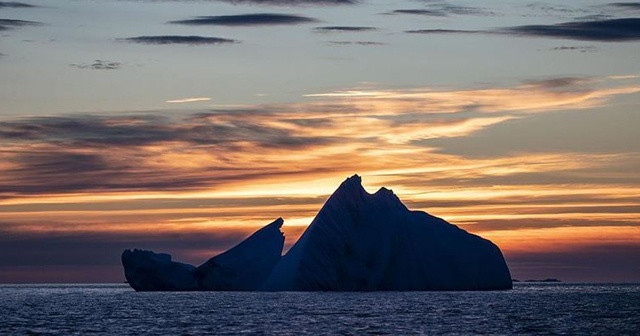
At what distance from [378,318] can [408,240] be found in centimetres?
3100

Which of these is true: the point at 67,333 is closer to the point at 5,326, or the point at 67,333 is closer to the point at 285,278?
the point at 5,326

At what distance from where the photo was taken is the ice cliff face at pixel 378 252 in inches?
3541

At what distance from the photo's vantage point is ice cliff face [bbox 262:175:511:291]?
89.9m

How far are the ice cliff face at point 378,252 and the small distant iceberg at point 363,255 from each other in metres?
0.08

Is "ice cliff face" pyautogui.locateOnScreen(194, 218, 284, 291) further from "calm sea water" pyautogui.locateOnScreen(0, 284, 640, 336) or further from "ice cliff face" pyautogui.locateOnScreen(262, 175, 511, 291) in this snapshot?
"calm sea water" pyautogui.locateOnScreen(0, 284, 640, 336)

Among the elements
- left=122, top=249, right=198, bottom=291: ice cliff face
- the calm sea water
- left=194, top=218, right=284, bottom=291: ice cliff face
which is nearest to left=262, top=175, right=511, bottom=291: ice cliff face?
left=194, top=218, right=284, bottom=291: ice cliff face

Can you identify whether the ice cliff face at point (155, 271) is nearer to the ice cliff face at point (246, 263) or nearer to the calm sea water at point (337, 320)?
the ice cliff face at point (246, 263)

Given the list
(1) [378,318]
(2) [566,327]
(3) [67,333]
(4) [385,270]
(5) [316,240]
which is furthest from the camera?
(4) [385,270]

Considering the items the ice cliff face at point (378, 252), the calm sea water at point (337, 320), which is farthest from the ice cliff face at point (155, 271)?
the calm sea water at point (337, 320)

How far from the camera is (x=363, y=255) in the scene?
92.6 m

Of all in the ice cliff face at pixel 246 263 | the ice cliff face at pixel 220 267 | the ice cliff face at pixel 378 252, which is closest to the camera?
the ice cliff face at pixel 378 252

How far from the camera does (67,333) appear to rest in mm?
52906

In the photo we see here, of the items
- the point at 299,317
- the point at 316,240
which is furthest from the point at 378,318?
the point at 316,240

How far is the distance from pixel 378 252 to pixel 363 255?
130cm
